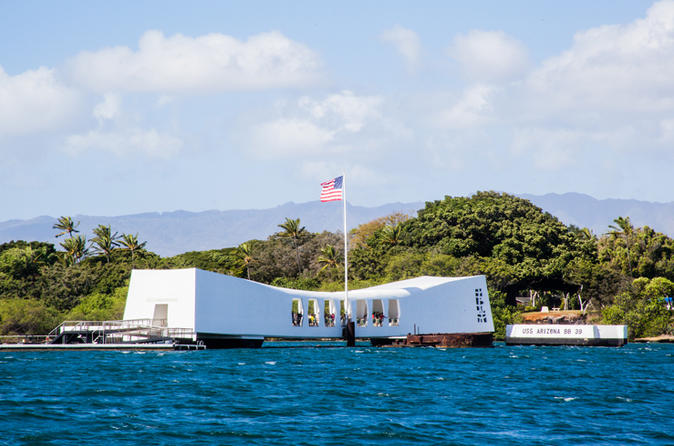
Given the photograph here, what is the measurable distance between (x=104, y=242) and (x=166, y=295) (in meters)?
41.8

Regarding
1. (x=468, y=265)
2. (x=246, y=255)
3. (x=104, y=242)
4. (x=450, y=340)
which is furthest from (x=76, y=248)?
(x=450, y=340)

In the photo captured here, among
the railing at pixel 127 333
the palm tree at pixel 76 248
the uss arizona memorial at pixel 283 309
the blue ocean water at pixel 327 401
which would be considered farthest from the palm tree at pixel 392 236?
the blue ocean water at pixel 327 401

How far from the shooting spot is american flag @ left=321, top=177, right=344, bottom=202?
49500 mm

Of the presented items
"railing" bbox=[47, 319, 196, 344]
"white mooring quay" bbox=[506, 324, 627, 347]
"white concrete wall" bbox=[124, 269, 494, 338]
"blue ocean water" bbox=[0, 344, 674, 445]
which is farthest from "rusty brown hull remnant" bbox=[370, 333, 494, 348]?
"railing" bbox=[47, 319, 196, 344]

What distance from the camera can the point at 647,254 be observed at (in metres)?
76.8

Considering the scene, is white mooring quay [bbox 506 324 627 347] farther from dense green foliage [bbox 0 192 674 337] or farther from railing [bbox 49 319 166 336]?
railing [bbox 49 319 166 336]

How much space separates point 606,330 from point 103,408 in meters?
43.1

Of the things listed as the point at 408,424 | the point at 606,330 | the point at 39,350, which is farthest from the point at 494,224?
the point at 408,424

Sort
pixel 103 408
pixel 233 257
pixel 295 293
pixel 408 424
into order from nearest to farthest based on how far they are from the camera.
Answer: pixel 408 424
pixel 103 408
pixel 295 293
pixel 233 257

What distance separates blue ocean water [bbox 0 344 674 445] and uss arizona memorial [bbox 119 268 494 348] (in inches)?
310

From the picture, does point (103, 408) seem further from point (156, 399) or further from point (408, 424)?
point (408, 424)

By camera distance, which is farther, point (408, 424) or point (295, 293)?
point (295, 293)

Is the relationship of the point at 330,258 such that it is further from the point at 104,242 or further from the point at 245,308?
the point at 245,308

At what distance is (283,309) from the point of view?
5159cm
